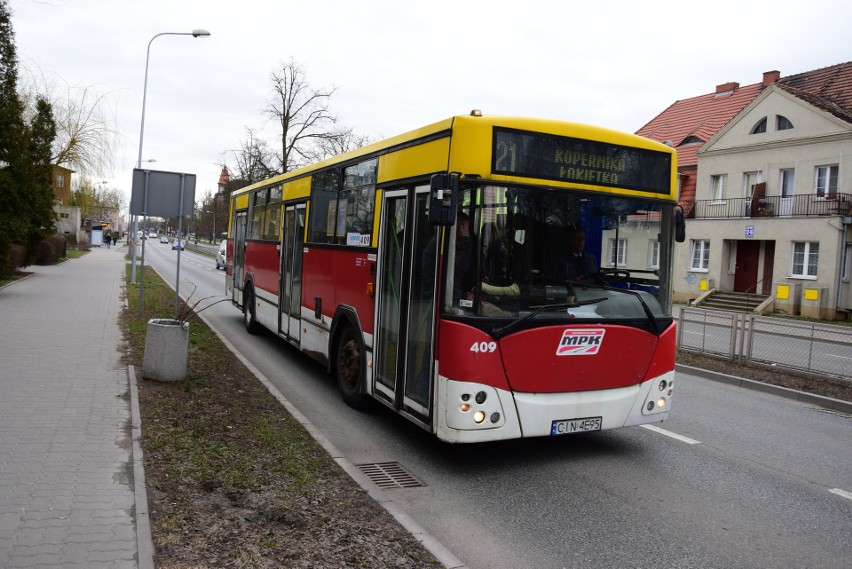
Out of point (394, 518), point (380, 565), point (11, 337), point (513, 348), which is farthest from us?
point (11, 337)

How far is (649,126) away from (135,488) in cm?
4293

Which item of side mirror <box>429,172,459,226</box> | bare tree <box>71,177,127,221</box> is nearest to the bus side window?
side mirror <box>429,172,459,226</box>

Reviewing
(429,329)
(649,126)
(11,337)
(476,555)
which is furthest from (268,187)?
(649,126)

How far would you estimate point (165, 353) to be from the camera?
8500mm

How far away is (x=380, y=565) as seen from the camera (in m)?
4.07

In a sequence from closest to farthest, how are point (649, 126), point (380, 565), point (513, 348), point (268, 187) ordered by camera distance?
point (380, 565), point (513, 348), point (268, 187), point (649, 126)

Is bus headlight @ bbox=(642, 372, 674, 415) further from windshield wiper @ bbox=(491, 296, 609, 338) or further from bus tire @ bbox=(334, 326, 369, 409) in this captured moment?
bus tire @ bbox=(334, 326, 369, 409)

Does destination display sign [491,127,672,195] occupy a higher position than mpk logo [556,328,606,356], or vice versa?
destination display sign [491,127,672,195]

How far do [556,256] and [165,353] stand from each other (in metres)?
5.17

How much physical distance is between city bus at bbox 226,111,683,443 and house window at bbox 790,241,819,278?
2576 cm

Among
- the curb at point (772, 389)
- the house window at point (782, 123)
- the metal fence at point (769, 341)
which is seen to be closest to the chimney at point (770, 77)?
the house window at point (782, 123)

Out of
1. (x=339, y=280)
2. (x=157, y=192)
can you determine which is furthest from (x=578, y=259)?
(x=157, y=192)

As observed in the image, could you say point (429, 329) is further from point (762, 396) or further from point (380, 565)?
point (762, 396)

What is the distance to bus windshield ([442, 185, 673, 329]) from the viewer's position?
5660 mm
